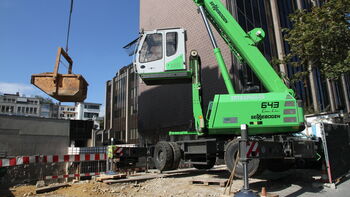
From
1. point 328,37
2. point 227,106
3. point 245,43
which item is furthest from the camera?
point 328,37

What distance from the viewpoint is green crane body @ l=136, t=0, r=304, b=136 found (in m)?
7.45

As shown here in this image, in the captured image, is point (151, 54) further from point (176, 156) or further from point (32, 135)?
point (32, 135)

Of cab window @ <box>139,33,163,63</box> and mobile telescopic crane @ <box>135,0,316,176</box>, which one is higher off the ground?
cab window @ <box>139,33,163,63</box>

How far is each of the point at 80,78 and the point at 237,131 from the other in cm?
651

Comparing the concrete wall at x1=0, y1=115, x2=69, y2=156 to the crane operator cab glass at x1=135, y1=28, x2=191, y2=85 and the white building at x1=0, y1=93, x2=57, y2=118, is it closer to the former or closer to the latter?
the crane operator cab glass at x1=135, y1=28, x2=191, y2=85

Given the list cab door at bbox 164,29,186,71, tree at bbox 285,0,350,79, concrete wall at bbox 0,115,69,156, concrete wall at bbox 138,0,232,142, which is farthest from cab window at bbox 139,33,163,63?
concrete wall at bbox 0,115,69,156

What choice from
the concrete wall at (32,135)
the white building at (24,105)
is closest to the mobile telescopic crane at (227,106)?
the concrete wall at (32,135)

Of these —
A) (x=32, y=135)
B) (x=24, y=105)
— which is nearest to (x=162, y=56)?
(x=32, y=135)

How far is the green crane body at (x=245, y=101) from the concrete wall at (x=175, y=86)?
828cm

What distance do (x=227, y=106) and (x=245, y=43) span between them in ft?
8.53

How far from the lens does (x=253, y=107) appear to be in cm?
759

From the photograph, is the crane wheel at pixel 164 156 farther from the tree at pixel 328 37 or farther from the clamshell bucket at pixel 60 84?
the tree at pixel 328 37

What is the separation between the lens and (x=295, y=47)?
13.8 m

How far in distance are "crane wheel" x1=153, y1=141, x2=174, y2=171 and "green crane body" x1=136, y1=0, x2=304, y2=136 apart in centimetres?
110
